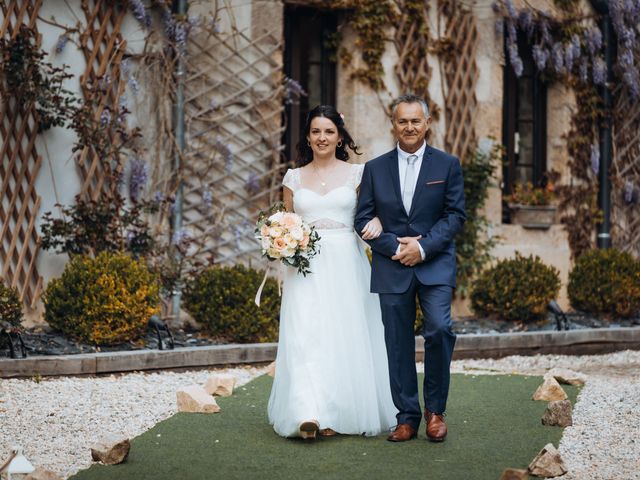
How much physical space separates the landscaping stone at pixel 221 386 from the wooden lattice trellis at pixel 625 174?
21.3 feet

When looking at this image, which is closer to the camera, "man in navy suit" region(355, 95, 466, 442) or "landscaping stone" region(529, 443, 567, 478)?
"landscaping stone" region(529, 443, 567, 478)

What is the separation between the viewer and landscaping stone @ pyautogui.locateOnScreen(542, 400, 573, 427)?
5094 mm

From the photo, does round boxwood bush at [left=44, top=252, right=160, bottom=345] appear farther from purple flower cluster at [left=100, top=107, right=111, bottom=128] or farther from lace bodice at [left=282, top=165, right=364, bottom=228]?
lace bodice at [left=282, top=165, right=364, bottom=228]

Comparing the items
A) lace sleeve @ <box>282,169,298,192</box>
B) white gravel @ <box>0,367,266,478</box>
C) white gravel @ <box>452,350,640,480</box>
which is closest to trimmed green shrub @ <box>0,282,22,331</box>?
white gravel @ <box>0,367,266,478</box>

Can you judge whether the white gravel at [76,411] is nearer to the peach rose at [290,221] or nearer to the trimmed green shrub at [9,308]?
the trimmed green shrub at [9,308]

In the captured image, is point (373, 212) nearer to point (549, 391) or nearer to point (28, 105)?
point (549, 391)

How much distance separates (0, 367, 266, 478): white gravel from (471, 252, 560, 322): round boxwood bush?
2844mm

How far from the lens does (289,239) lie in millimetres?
4777

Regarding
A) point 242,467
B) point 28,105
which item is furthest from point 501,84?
point 242,467

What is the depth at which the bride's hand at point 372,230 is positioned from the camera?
15.6ft

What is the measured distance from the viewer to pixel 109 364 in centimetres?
678

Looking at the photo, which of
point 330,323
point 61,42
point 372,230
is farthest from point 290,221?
point 61,42

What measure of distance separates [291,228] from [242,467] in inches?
47.7

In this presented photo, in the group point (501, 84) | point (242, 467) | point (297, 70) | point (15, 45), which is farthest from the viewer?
point (501, 84)
